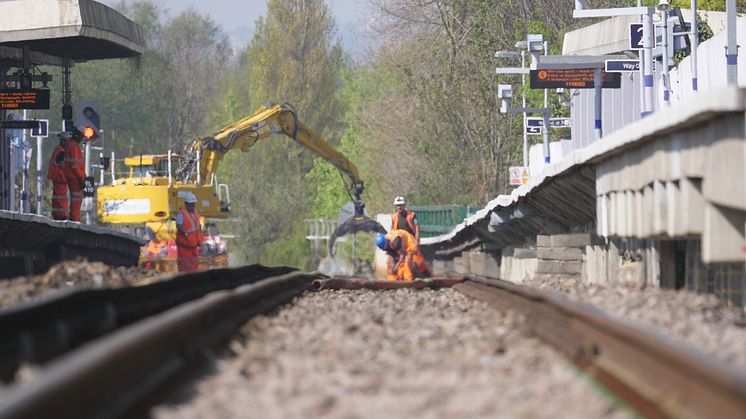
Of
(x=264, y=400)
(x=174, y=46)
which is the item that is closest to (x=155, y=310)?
(x=264, y=400)

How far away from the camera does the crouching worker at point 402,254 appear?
2514 cm

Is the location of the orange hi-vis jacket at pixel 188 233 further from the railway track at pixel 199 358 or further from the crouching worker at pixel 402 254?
the railway track at pixel 199 358

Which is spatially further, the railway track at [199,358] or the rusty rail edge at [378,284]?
the rusty rail edge at [378,284]

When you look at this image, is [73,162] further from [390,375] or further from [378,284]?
[390,375]

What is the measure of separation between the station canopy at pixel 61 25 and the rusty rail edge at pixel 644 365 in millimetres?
23214

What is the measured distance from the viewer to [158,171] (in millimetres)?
45375

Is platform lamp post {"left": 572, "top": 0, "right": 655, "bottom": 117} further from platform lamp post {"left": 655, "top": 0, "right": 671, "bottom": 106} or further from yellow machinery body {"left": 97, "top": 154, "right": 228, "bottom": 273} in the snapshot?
yellow machinery body {"left": 97, "top": 154, "right": 228, "bottom": 273}

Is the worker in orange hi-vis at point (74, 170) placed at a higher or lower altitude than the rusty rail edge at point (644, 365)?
higher

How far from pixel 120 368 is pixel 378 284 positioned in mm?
13895

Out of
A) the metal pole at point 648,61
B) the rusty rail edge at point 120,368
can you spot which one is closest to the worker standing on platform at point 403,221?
the metal pole at point 648,61

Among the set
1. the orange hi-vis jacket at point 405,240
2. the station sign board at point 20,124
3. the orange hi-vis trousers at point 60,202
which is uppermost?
the station sign board at point 20,124

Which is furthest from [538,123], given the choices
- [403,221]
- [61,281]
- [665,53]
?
[61,281]

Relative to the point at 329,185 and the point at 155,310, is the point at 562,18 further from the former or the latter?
the point at 155,310

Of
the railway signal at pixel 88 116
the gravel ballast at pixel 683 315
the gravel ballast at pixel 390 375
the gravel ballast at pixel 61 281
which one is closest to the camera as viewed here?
the gravel ballast at pixel 390 375
